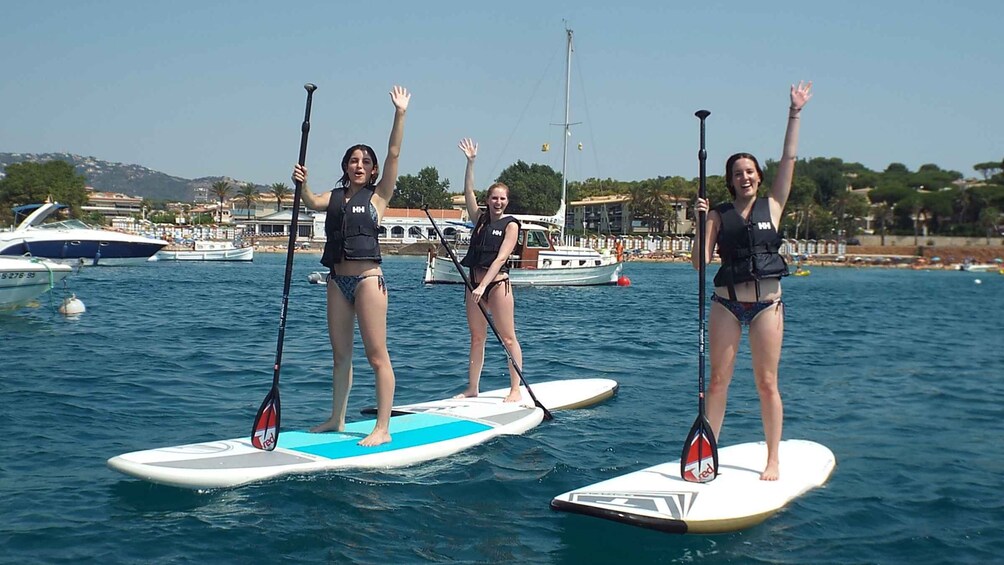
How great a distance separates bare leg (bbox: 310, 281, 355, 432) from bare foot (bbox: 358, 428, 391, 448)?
0.46 m

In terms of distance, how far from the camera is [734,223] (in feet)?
19.4

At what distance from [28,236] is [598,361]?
30166 millimetres

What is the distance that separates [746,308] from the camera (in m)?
5.89

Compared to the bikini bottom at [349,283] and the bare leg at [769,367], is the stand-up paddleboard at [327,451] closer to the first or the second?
the bikini bottom at [349,283]

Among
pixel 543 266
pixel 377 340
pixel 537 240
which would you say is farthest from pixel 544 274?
pixel 377 340

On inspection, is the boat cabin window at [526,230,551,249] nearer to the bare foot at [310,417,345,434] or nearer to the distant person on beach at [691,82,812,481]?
the bare foot at [310,417,345,434]

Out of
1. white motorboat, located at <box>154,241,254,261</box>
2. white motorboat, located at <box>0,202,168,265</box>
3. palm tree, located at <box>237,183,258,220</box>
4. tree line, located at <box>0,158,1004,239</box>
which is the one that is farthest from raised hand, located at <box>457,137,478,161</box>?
palm tree, located at <box>237,183,258,220</box>

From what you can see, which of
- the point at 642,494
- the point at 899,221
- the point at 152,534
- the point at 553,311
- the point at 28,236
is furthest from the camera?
the point at 899,221

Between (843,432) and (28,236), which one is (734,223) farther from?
(28,236)

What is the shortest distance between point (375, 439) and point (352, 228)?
1.69m

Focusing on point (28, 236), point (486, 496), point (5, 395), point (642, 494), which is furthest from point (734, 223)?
point (28, 236)

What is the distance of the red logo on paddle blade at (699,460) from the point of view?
602 cm

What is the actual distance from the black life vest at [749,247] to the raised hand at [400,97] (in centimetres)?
241

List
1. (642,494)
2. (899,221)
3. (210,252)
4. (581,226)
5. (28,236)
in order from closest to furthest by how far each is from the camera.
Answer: (642,494)
(28,236)
(210,252)
(899,221)
(581,226)
